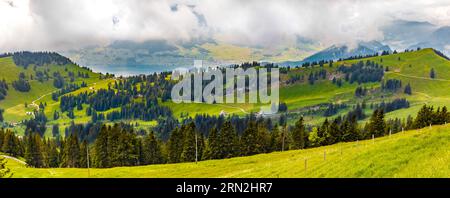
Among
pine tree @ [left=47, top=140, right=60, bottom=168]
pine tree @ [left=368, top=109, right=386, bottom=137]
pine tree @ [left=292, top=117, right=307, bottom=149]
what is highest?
pine tree @ [left=368, top=109, right=386, bottom=137]

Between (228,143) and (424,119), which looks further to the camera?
(424,119)

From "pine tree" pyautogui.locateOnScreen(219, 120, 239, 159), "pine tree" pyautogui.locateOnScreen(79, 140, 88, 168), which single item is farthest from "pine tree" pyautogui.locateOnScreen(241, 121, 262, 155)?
"pine tree" pyautogui.locateOnScreen(79, 140, 88, 168)

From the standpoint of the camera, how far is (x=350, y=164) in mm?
25531

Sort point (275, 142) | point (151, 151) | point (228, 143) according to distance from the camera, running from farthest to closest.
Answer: point (151, 151), point (275, 142), point (228, 143)

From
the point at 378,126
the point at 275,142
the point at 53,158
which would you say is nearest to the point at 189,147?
the point at 275,142

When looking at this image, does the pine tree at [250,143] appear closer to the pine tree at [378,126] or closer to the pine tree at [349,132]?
the pine tree at [349,132]

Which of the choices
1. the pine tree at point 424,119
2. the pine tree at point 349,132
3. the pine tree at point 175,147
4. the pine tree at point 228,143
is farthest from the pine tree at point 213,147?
the pine tree at point 424,119

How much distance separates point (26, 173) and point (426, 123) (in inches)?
4875

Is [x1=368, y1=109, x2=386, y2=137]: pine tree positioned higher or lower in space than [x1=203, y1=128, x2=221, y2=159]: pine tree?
higher

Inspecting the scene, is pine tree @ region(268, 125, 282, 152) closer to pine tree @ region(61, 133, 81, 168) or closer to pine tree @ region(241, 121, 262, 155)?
pine tree @ region(241, 121, 262, 155)

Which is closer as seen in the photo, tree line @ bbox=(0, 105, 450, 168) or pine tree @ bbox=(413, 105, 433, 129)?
tree line @ bbox=(0, 105, 450, 168)

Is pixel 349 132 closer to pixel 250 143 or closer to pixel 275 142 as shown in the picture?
pixel 275 142

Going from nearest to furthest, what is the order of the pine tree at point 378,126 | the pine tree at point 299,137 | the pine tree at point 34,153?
the pine tree at point 378,126
the pine tree at point 299,137
the pine tree at point 34,153

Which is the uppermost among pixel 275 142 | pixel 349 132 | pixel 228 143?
pixel 349 132
